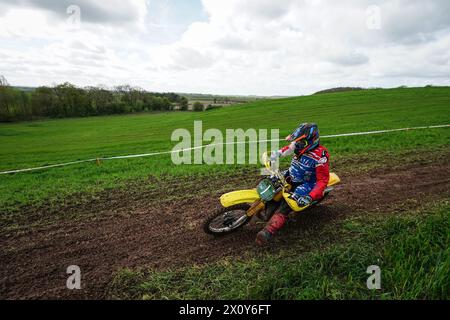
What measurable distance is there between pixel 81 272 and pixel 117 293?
1001mm

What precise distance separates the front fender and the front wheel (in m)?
0.12

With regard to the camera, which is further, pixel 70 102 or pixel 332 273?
pixel 70 102

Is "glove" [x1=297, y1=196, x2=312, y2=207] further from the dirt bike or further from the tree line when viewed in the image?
the tree line

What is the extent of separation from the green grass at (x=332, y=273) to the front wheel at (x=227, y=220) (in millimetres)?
820

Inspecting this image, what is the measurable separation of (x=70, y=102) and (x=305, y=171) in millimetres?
81970

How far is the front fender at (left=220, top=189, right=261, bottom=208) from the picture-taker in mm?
4863

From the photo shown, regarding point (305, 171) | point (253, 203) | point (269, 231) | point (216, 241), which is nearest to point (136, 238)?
point (216, 241)

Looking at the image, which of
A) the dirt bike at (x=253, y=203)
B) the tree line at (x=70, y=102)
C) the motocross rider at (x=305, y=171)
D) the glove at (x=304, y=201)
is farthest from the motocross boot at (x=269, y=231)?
the tree line at (x=70, y=102)

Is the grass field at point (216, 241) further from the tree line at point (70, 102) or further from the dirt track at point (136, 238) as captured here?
the tree line at point (70, 102)

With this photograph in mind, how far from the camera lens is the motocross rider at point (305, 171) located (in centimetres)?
462

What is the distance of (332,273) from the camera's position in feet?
12.3

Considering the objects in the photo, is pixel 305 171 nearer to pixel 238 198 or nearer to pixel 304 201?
pixel 304 201
